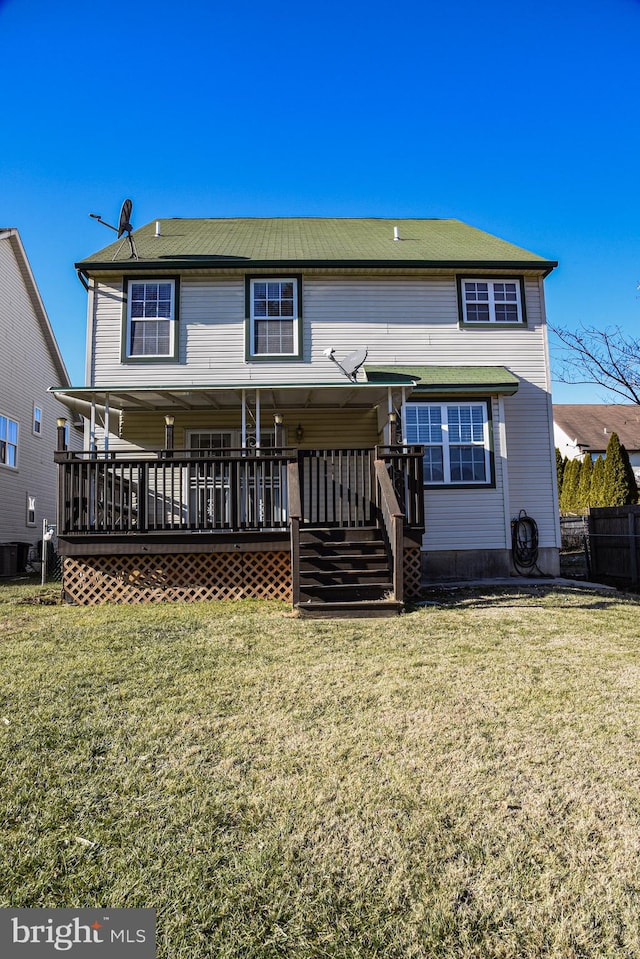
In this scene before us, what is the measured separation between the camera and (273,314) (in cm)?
1165

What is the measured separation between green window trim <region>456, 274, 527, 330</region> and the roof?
1.24ft

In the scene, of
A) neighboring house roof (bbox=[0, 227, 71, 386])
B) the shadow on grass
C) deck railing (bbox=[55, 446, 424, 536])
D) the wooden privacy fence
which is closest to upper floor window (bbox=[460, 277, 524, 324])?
the wooden privacy fence

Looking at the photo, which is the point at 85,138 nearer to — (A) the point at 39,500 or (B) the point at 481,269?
(B) the point at 481,269

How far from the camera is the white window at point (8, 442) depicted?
51.8ft

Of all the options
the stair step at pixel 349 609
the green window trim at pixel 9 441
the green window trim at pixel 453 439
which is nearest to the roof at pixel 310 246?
the green window trim at pixel 453 439

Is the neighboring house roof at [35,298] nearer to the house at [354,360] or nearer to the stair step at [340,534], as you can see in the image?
the house at [354,360]

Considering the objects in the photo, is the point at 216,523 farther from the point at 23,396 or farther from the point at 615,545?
the point at 23,396

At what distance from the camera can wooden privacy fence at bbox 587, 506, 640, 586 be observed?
10.7 metres

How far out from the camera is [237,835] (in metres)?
2.61

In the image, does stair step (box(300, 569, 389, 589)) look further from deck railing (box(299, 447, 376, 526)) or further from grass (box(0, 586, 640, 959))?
grass (box(0, 586, 640, 959))

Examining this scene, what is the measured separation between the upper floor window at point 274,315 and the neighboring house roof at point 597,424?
30652mm

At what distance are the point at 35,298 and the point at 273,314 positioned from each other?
34.1ft

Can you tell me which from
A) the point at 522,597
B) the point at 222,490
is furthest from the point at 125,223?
the point at 522,597

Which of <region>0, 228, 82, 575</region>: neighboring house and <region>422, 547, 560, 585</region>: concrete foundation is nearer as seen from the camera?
<region>422, 547, 560, 585</region>: concrete foundation
